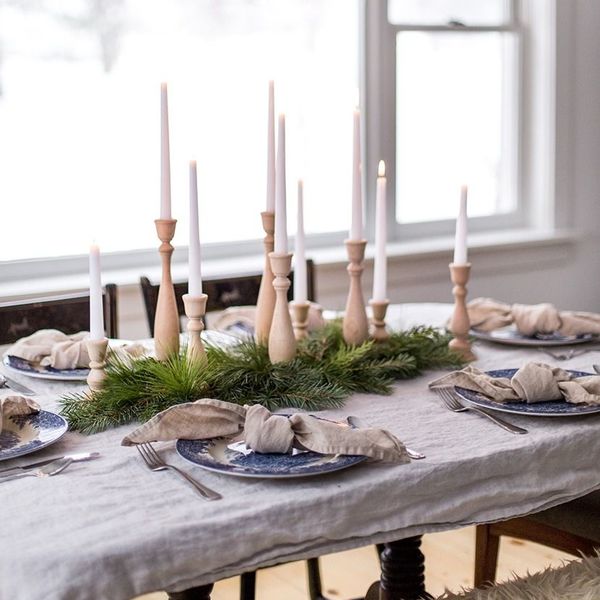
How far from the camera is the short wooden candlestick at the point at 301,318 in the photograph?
5.70ft

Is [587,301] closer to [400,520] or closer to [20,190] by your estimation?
[20,190]

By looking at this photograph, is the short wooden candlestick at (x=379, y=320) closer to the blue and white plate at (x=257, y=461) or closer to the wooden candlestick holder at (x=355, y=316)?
the wooden candlestick holder at (x=355, y=316)

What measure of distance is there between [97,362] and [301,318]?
1.28 ft

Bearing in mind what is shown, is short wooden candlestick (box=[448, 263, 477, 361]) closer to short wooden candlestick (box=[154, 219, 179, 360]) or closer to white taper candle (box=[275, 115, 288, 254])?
white taper candle (box=[275, 115, 288, 254])

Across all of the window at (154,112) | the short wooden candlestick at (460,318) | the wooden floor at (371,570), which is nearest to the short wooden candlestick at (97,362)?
the short wooden candlestick at (460,318)

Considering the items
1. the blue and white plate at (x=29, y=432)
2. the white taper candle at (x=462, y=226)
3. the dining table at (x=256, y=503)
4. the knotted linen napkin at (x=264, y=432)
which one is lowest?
the dining table at (x=256, y=503)

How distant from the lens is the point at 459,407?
1473mm

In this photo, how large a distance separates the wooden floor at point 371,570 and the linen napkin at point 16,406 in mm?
1200

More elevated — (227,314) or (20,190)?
(20,190)

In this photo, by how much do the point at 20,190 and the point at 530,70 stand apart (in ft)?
6.17

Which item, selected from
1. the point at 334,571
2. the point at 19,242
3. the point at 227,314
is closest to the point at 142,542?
the point at 227,314

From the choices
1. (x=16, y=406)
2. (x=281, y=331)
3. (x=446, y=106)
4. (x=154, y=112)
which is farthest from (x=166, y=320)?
(x=446, y=106)

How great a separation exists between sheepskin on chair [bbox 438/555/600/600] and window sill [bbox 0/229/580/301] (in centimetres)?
159

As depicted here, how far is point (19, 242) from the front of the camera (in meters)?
2.80
